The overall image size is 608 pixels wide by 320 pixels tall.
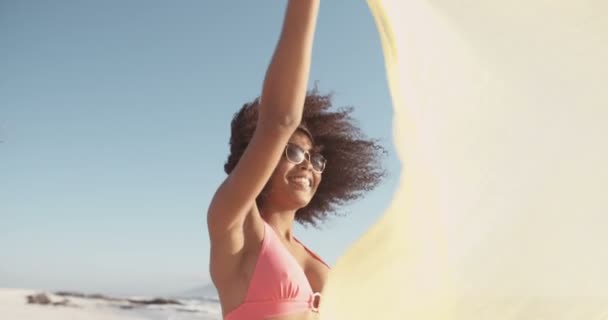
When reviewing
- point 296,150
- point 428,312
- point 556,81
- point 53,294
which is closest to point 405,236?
point 428,312

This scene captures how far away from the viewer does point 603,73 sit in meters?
1.68

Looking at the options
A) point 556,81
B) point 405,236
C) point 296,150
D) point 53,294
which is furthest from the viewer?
point 53,294

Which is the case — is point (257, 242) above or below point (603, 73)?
below

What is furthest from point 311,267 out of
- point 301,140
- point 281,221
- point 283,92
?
point 283,92

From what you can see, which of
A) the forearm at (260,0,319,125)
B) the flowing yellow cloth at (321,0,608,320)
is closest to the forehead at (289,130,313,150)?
the flowing yellow cloth at (321,0,608,320)

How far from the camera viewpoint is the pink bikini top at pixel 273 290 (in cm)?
228

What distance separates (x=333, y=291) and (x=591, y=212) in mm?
747

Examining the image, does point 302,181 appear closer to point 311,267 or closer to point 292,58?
point 311,267

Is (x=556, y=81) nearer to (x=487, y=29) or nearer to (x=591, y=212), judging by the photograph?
(x=487, y=29)

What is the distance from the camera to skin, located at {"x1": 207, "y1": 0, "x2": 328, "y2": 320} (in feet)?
4.77

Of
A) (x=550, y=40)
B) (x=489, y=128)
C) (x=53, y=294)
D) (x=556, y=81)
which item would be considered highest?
(x=550, y=40)

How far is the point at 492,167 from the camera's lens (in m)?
1.72

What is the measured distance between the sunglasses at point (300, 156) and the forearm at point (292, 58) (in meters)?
1.25

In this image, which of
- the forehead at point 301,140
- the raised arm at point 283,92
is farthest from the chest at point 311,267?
the raised arm at point 283,92
